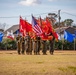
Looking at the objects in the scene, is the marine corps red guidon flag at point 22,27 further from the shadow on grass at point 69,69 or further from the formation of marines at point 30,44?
the shadow on grass at point 69,69

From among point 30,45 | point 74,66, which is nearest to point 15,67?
point 74,66

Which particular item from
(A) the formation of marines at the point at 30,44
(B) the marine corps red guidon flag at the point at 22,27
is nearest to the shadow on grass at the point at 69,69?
(A) the formation of marines at the point at 30,44

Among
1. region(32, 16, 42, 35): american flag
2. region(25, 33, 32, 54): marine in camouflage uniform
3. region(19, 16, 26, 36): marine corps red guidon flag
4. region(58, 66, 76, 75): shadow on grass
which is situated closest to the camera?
region(58, 66, 76, 75): shadow on grass

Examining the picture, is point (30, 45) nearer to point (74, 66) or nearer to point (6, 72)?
point (74, 66)

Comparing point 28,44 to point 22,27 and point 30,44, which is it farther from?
point 22,27

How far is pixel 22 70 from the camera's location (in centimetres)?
1930

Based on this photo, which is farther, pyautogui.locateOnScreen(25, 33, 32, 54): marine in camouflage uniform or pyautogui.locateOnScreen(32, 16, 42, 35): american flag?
pyautogui.locateOnScreen(32, 16, 42, 35): american flag

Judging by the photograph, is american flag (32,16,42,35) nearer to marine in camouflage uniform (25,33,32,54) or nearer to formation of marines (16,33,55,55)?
formation of marines (16,33,55,55)

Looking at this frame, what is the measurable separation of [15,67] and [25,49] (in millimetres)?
14604

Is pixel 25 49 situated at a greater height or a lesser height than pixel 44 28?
lesser

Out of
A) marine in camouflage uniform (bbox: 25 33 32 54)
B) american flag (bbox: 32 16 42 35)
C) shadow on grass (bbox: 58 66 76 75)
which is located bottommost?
shadow on grass (bbox: 58 66 76 75)

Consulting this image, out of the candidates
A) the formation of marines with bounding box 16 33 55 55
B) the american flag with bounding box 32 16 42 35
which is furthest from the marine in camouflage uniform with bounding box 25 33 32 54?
the american flag with bounding box 32 16 42 35

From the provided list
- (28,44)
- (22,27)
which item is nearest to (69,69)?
(28,44)

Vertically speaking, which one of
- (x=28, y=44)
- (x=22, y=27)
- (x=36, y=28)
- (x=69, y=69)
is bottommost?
(x=69, y=69)
